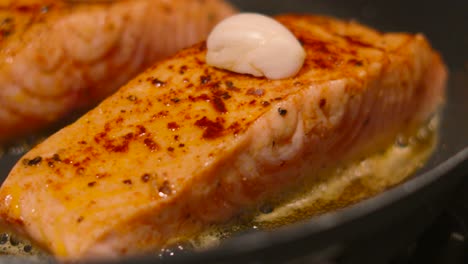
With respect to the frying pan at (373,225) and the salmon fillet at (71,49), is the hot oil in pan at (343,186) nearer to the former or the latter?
the frying pan at (373,225)

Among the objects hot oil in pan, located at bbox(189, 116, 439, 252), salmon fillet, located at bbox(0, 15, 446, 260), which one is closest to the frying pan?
hot oil in pan, located at bbox(189, 116, 439, 252)

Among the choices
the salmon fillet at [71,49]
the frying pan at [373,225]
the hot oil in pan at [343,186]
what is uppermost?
the salmon fillet at [71,49]

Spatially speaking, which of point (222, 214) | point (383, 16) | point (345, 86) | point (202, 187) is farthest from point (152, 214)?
point (383, 16)

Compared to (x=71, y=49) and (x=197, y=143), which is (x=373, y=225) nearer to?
(x=197, y=143)

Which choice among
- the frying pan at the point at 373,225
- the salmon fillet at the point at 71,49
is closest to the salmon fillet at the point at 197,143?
the frying pan at the point at 373,225

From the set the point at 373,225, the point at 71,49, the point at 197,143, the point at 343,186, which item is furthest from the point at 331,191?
the point at 71,49

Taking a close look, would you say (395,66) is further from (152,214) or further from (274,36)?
(152,214)
